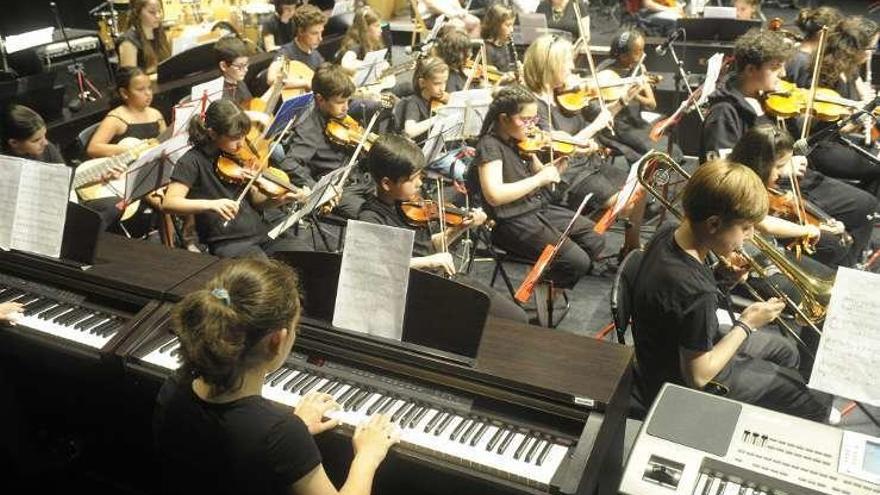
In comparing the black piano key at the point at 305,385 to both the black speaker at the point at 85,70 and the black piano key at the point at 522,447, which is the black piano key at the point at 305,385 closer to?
the black piano key at the point at 522,447

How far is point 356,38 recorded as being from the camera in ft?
23.6

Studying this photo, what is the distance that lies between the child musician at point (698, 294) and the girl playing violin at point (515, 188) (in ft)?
4.42

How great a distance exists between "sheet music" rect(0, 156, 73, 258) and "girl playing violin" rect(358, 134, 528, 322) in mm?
1266

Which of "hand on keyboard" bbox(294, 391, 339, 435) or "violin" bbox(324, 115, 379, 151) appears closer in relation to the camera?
"hand on keyboard" bbox(294, 391, 339, 435)

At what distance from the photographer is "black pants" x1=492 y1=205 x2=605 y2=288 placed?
418cm

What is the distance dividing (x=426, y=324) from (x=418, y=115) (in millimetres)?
3316

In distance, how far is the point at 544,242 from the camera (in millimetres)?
4215

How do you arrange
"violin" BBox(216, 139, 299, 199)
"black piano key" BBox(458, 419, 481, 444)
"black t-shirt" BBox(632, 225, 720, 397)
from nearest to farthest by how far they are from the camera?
"black piano key" BBox(458, 419, 481, 444), "black t-shirt" BBox(632, 225, 720, 397), "violin" BBox(216, 139, 299, 199)

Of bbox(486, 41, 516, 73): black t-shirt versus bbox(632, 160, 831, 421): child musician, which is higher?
bbox(632, 160, 831, 421): child musician

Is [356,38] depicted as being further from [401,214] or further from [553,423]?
[553,423]

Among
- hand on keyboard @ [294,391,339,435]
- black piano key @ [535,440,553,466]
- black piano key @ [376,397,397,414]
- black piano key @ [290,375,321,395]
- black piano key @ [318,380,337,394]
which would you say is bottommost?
black piano key @ [535,440,553,466]

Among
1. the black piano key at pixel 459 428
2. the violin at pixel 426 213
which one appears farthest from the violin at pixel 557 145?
the black piano key at pixel 459 428

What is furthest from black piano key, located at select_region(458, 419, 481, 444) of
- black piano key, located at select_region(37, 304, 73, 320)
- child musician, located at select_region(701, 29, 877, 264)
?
child musician, located at select_region(701, 29, 877, 264)

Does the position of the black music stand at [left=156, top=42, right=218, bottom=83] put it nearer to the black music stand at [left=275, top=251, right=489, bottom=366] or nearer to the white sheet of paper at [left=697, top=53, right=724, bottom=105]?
the white sheet of paper at [left=697, top=53, right=724, bottom=105]
